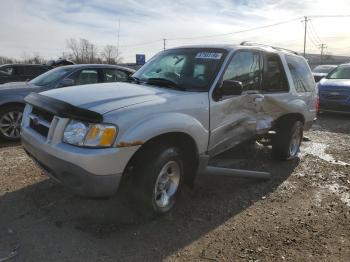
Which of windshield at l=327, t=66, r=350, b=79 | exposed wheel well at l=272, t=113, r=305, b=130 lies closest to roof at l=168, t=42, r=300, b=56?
exposed wheel well at l=272, t=113, r=305, b=130

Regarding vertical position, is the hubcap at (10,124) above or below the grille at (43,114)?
below

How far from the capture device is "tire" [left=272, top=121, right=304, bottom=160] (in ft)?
20.1

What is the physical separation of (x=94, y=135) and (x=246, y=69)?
252 cm

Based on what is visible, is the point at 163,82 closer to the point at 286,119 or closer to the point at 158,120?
the point at 158,120

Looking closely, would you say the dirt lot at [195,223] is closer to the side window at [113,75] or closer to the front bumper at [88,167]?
the front bumper at [88,167]

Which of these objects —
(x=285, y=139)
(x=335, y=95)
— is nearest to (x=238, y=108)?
(x=285, y=139)

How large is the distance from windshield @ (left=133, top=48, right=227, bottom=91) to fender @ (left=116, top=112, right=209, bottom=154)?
20.8 inches

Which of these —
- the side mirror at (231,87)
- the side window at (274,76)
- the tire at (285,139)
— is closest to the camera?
the side mirror at (231,87)

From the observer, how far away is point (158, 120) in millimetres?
3645

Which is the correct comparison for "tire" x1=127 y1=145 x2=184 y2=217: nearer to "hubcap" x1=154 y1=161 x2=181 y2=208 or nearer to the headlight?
"hubcap" x1=154 y1=161 x2=181 y2=208

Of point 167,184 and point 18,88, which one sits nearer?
point 167,184

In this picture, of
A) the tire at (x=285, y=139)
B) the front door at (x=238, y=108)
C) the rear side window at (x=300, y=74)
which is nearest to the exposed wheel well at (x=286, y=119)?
the tire at (x=285, y=139)

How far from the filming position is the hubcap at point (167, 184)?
390 cm

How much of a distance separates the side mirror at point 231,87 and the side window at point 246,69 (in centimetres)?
21
